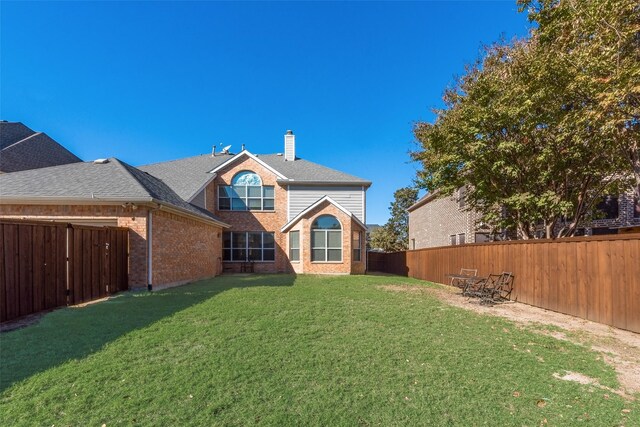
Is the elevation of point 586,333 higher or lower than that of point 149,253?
lower

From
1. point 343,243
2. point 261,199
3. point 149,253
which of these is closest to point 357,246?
point 343,243

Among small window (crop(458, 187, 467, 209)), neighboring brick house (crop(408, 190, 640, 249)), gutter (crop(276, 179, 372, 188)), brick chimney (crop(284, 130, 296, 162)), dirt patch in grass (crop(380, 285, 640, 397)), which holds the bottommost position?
dirt patch in grass (crop(380, 285, 640, 397))

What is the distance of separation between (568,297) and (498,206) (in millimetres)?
7694

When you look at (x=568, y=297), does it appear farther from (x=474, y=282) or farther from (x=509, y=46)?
(x=509, y=46)

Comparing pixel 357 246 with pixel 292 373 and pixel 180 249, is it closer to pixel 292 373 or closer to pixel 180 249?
pixel 180 249

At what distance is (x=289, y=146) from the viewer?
74.3 ft

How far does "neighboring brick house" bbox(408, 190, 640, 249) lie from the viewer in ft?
53.4

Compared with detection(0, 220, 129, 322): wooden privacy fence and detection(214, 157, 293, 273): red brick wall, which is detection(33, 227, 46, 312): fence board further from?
detection(214, 157, 293, 273): red brick wall

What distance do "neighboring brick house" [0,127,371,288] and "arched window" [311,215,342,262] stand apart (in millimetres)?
55

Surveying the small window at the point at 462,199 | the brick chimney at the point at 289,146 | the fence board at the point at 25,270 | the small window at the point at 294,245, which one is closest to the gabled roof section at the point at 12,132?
the brick chimney at the point at 289,146

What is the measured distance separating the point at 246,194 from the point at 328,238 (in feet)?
21.5

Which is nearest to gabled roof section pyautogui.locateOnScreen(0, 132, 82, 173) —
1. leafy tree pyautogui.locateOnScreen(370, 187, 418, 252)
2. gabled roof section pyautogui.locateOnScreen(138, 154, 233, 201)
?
gabled roof section pyautogui.locateOnScreen(138, 154, 233, 201)

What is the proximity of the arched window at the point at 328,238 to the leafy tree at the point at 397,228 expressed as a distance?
1794 centimetres

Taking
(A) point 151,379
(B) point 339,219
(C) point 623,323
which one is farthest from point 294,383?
(B) point 339,219
